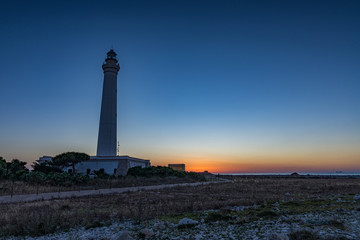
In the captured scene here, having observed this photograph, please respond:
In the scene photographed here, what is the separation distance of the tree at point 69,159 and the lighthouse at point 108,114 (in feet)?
13.8

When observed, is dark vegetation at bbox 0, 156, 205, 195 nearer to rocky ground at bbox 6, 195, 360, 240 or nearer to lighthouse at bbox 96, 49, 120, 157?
lighthouse at bbox 96, 49, 120, 157

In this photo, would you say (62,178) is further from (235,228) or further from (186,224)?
(235,228)

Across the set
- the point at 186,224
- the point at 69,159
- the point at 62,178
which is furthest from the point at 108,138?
the point at 186,224

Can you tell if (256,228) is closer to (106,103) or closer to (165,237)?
(165,237)

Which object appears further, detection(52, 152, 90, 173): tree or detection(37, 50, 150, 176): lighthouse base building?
detection(37, 50, 150, 176): lighthouse base building

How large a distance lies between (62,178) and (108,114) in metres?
21.3

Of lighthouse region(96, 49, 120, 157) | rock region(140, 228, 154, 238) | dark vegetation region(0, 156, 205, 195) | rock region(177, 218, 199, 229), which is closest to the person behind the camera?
rock region(140, 228, 154, 238)

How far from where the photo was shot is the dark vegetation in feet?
77.2

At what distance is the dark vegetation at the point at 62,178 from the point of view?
77.2 ft

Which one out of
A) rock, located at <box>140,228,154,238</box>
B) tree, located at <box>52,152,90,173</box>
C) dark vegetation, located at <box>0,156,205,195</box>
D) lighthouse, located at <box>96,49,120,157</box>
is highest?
lighthouse, located at <box>96,49,120,157</box>

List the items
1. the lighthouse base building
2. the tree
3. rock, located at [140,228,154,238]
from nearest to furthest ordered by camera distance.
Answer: rock, located at [140,228,154,238], the tree, the lighthouse base building

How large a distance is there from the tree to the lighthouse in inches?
166

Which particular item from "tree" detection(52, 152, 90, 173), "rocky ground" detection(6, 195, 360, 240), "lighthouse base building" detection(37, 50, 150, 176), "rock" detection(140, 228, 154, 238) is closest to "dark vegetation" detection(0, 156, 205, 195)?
"tree" detection(52, 152, 90, 173)

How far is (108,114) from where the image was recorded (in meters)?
48.3
